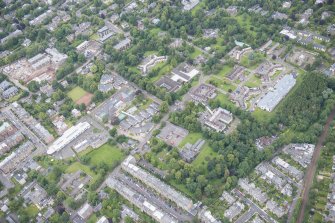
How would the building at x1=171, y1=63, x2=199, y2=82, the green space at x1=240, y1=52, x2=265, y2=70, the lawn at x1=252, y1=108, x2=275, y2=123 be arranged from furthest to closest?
the green space at x1=240, y1=52, x2=265, y2=70 → the building at x1=171, y1=63, x2=199, y2=82 → the lawn at x1=252, y1=108, x2=275, y2=123

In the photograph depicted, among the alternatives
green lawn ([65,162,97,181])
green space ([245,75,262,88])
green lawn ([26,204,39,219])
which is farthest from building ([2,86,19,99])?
green space ([245,75,262,88])

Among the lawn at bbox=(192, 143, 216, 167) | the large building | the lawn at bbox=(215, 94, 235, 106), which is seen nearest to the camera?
the lawn at bbox=(192, 143, 216, 167)

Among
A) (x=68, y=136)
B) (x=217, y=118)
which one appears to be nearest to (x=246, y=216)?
(x=217, y=118)

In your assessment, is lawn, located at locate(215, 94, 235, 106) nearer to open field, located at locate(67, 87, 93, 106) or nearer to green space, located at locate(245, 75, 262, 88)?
green space, located at locate(245, 75, 262, 88)

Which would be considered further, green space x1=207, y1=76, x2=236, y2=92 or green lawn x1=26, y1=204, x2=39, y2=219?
green space x1=207, y1=76, x2=236, y2=92

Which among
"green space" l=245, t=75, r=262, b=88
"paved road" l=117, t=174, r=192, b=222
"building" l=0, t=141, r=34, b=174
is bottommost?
"building" l=0, t=141, r=34, b=174

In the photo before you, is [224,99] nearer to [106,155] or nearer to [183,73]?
[183,73]
